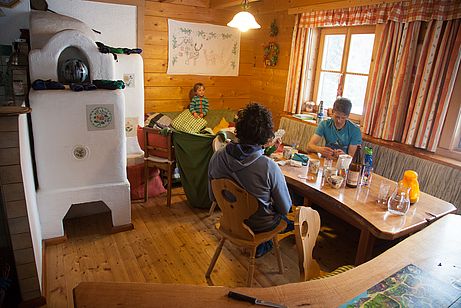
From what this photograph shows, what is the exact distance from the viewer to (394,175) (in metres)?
3.04

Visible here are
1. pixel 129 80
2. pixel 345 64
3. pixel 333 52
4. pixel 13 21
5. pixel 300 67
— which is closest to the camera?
pixel 13 21

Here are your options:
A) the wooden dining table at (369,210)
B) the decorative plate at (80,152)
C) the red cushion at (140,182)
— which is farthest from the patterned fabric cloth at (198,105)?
the wooden dining table at (369,210)

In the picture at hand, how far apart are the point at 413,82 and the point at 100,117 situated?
280 cm

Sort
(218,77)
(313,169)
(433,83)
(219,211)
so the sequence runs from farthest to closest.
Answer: (218,77), (219,211), (433,83), (313,169)

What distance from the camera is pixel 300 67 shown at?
13.4 ft

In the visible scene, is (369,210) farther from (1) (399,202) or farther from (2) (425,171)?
(2) (425,171)

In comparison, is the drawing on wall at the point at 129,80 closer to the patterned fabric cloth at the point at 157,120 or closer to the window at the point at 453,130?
the patterned fabric cloth at the point at 157,120

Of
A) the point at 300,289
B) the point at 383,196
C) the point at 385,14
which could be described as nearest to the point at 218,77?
the point at 385,14

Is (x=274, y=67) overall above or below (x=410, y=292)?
above

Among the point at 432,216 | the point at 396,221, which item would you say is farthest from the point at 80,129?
the point at 432,216

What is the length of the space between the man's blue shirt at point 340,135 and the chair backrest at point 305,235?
4.57 ft

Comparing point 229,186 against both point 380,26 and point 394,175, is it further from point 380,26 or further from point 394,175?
point 380,26

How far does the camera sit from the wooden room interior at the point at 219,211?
1254mm

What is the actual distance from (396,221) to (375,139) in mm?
1698
